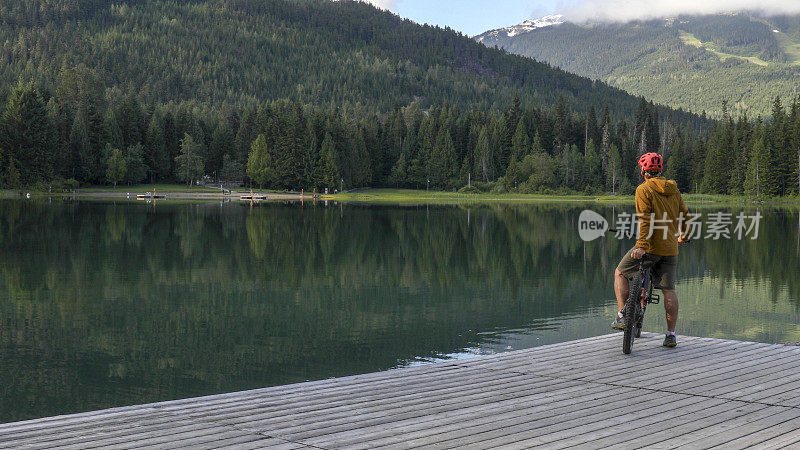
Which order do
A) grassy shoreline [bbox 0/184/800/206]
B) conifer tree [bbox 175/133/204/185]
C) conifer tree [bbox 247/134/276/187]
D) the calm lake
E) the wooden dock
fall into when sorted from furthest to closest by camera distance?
conifer tree [bbox 175/133/204/185]
conifer tree [bbox 247/134/276/187]
grassy shoreline [bbox 0/184/800/206]
the calm lake
the wooden dock

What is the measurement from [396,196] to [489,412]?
12039 centimetres

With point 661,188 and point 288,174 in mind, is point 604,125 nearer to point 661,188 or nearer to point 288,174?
point 288,174

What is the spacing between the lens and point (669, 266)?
11086 mm

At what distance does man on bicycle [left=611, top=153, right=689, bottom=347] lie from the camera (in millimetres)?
10875

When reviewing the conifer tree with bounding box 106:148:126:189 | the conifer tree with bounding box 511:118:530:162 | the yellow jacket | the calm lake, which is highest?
the conifer tree with bounding box 511:118:530:162

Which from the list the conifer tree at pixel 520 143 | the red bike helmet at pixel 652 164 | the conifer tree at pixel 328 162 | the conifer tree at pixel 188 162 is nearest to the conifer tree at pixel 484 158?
the conifer tree at pixel 520 143

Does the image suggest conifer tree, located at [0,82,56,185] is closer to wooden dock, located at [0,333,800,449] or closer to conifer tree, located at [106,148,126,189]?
conifer tree, located at [106,148,126,189]

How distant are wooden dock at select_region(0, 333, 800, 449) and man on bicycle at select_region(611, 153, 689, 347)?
1.35 m

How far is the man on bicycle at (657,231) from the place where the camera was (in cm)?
1088

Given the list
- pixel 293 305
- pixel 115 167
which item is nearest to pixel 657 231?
pixel 293 305

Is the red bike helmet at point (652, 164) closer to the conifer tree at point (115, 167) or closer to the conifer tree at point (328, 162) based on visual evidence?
the conifer tree at point (115, 167)

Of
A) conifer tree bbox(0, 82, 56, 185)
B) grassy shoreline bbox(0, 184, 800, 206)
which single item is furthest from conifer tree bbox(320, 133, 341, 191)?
conifer tree bbox(0, 82, 56, 185)

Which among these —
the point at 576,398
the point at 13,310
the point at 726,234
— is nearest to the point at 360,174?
the point at 726,234

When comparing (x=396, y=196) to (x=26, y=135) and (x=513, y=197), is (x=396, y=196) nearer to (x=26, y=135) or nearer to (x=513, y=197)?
(x=513, y=197)
